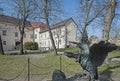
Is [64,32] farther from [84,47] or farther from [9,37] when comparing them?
[84,47]

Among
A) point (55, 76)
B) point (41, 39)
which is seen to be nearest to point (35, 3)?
point (55, 76)

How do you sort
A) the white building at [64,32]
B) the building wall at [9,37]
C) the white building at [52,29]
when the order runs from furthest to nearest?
the building wall at [9,37], the white building at [64,32], the white building at [52,29]

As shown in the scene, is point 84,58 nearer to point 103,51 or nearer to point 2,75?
point 103,51

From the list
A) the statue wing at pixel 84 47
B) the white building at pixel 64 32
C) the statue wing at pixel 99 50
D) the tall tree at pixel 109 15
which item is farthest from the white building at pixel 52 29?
the statue wing at pixel 84 47

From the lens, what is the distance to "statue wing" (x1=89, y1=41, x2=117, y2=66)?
506 cm

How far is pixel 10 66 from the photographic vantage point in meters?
15.3

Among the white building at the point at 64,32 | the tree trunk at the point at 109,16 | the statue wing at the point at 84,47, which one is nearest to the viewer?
the statue wing at the point at 84,47

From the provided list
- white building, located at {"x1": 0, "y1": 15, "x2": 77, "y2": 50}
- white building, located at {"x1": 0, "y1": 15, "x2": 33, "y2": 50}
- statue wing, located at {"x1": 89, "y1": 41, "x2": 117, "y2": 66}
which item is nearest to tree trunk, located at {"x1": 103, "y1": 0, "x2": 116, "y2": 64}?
statue wing, located at {"x1": 89, "y1": 41, "x2": 117, "y2": 66}

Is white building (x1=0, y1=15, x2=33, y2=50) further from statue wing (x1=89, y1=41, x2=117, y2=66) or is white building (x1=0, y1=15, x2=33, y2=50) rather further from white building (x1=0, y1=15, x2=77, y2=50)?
statue wing (x1=89, y1=41, x2=117, y2=66)

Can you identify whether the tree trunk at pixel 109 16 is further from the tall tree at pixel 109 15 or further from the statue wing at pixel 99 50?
the statue wing at pixel 99 50

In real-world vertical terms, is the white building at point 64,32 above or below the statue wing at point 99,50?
above

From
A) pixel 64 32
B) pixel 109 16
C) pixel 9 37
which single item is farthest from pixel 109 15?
pixel 9 37

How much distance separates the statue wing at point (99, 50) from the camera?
16.6ft

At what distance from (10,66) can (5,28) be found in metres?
36.6
